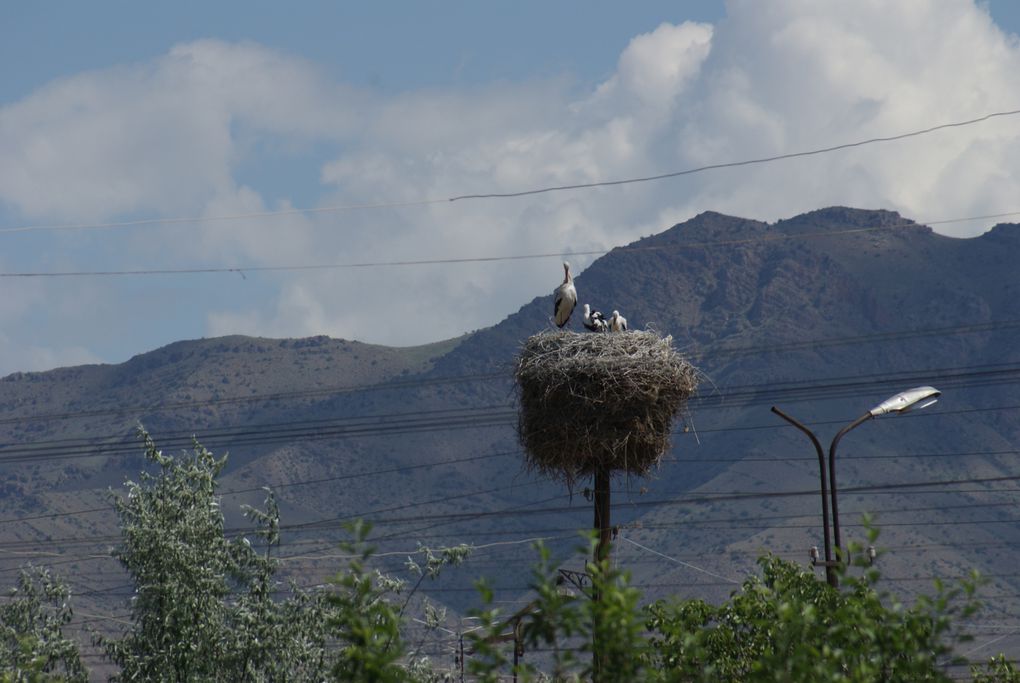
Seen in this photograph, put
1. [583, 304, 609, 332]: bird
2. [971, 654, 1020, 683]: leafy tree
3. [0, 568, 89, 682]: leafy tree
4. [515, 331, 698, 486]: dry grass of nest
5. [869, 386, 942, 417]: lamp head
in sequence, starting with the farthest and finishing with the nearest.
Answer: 1. [583, 304, 609, 332]: bird
2. [0, 568, 89, 682]: leafy tree
3. [869, 386, 942, 417]: lamp head
4. [971, 654, 1020, 683]: leafy tree
5. [515, 331, 698, 486]: dry grass of nest

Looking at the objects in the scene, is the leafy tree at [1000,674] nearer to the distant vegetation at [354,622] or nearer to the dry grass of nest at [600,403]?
the distant vegetation at [354,622]

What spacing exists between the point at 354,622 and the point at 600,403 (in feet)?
43.1

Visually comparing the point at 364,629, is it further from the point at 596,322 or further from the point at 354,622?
the point at 596,322

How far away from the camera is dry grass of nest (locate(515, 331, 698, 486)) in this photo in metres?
23.8

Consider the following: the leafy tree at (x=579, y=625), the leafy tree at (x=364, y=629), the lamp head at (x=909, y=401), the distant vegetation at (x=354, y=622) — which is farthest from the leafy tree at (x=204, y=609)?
the leafy tree at (x=579, y=625)

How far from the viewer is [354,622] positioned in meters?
11.0

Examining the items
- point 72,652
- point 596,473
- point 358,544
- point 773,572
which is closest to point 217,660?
point 72,652

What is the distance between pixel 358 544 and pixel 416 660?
14021 millimetres

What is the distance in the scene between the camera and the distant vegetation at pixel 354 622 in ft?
36.9

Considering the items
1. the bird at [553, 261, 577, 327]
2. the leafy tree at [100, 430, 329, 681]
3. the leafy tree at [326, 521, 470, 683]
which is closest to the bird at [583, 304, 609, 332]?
the bird at [553, 261, 577, 327]

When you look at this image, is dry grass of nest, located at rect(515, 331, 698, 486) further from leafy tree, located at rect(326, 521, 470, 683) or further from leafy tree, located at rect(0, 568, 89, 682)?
leafy tree, located at rect(326, 521, 470, 683)

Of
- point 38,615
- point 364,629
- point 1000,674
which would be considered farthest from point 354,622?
point 38,615

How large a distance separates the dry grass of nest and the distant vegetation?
2494mm

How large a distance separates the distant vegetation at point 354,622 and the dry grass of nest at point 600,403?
249 centimetres
